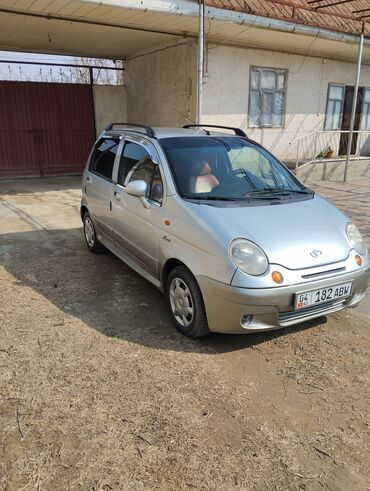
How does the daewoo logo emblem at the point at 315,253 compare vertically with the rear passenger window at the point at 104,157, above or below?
below

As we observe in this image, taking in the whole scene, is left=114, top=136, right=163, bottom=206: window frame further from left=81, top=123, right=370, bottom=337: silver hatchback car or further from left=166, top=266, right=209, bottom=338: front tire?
left=166, top=266, right=209, bottom=338: front tire

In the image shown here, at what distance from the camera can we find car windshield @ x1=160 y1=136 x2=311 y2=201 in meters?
3.57

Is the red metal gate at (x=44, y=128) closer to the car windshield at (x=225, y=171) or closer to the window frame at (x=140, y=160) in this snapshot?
the window frame at (x=140, y=160)

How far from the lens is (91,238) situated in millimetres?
5461

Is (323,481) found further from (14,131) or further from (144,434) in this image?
(14,131)

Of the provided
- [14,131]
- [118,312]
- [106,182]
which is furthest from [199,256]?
[14,131]

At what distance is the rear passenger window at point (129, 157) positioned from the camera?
4.14m

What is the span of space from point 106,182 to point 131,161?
1.93 ft

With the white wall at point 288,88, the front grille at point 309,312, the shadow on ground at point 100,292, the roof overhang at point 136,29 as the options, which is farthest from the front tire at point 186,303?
the white wall at point 288,88

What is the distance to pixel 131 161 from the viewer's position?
4.28m

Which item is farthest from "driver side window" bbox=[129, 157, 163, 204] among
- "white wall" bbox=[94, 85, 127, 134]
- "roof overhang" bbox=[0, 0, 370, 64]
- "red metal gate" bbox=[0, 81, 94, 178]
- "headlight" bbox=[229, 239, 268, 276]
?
"white wall" bbox=[94, 85, 127, 134]

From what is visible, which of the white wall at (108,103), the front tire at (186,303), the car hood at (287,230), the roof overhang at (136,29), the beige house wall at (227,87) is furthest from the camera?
the white wall at (108,103)

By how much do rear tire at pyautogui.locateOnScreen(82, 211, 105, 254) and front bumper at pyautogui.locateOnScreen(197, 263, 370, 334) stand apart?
2.64 meters

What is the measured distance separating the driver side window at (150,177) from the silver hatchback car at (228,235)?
10 mm
